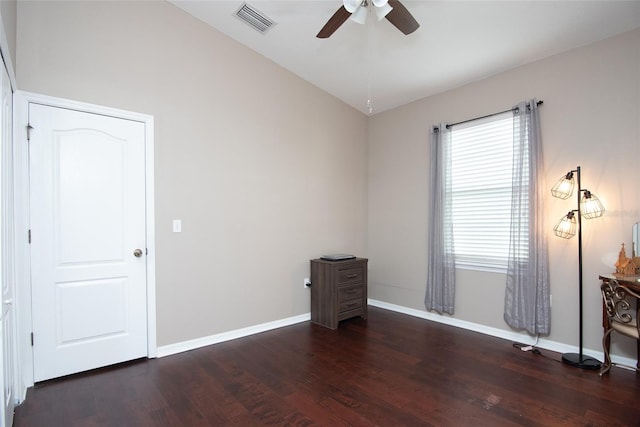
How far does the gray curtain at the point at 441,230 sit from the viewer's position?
4039 millimetres

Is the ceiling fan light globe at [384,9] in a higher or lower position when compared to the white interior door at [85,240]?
higher

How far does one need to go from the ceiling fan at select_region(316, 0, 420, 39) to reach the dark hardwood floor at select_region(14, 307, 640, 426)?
9.17 feet

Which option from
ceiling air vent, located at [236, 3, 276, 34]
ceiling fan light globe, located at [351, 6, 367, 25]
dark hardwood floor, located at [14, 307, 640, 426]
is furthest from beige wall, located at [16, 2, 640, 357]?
ceiling fan light globe, located at [351, 6, 367, 25]

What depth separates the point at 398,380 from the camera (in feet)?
8.57

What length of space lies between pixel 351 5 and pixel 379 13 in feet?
0.70

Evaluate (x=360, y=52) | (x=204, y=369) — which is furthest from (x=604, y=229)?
(x=204, y=369)

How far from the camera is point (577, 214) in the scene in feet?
10.1

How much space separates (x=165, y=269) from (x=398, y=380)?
7.66 feet

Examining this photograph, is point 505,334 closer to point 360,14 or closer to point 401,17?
point 401,17

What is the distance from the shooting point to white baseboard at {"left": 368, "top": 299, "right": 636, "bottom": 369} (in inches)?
114

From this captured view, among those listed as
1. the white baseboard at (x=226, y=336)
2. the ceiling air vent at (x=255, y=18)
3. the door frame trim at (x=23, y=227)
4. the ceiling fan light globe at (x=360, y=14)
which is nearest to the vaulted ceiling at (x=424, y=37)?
the ceiling air vent at (x=255, y=18)

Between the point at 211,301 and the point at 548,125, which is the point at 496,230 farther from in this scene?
the point at 211,301

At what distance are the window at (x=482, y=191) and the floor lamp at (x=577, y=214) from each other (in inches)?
13.4

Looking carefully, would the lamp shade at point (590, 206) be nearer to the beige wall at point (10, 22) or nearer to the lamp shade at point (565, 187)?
the lamp shade at point (565, 187)
